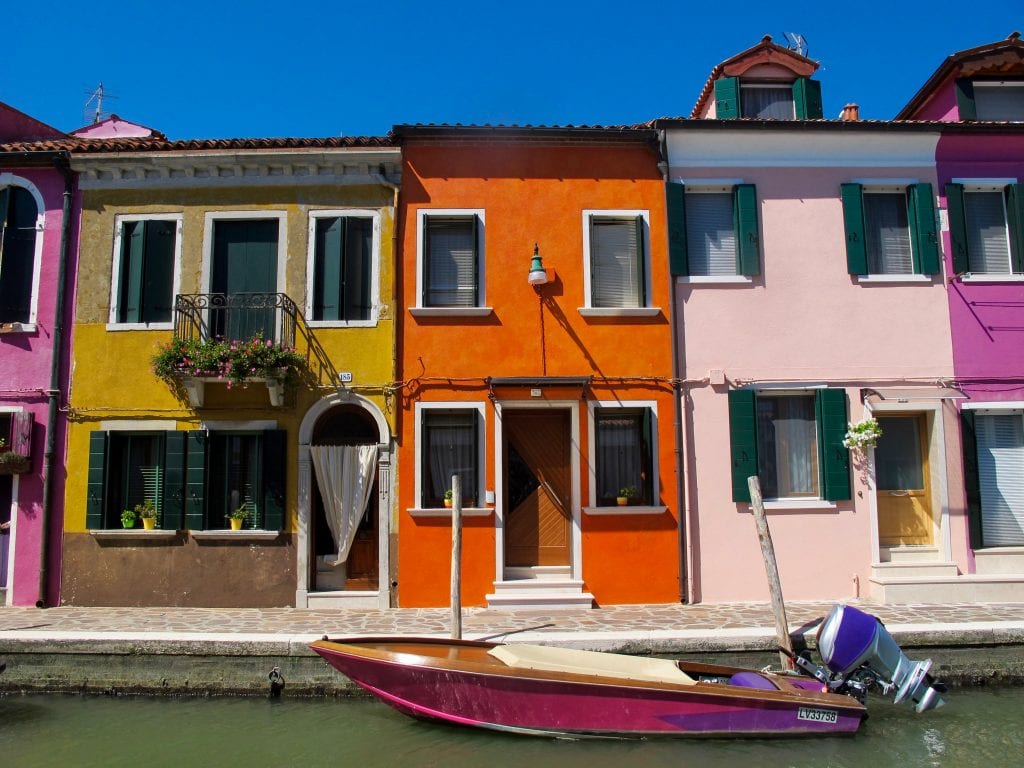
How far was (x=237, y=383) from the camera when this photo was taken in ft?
37.1

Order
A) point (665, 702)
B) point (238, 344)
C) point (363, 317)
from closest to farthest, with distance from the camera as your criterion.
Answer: point (665, 702) < point (238, 344) < point (363, 317)

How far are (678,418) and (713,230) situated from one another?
296 centimetres

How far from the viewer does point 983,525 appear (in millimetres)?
12008

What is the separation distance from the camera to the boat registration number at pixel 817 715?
8.05m

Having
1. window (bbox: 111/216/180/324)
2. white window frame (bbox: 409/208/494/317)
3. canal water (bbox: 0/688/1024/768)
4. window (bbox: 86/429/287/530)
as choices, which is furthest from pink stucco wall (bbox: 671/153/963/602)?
window (bbox: 111/216/180/324)

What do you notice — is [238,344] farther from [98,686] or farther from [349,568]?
[98,686]

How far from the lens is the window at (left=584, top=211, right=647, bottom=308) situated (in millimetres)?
12289

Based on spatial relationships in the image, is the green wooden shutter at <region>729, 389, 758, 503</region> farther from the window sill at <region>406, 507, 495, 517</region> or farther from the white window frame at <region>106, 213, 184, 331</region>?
the white window frame at <region>106, 213, 184, 331</region>

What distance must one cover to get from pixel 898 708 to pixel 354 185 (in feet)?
32.4

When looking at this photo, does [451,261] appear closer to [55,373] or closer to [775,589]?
[55,373]

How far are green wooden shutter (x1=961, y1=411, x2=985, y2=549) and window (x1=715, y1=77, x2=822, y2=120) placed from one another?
17.2ft

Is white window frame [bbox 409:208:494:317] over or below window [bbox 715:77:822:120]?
below

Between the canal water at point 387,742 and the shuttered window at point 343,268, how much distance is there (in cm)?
552

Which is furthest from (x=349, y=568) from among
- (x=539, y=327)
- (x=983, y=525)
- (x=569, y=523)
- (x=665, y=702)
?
(x=983, y=525)
